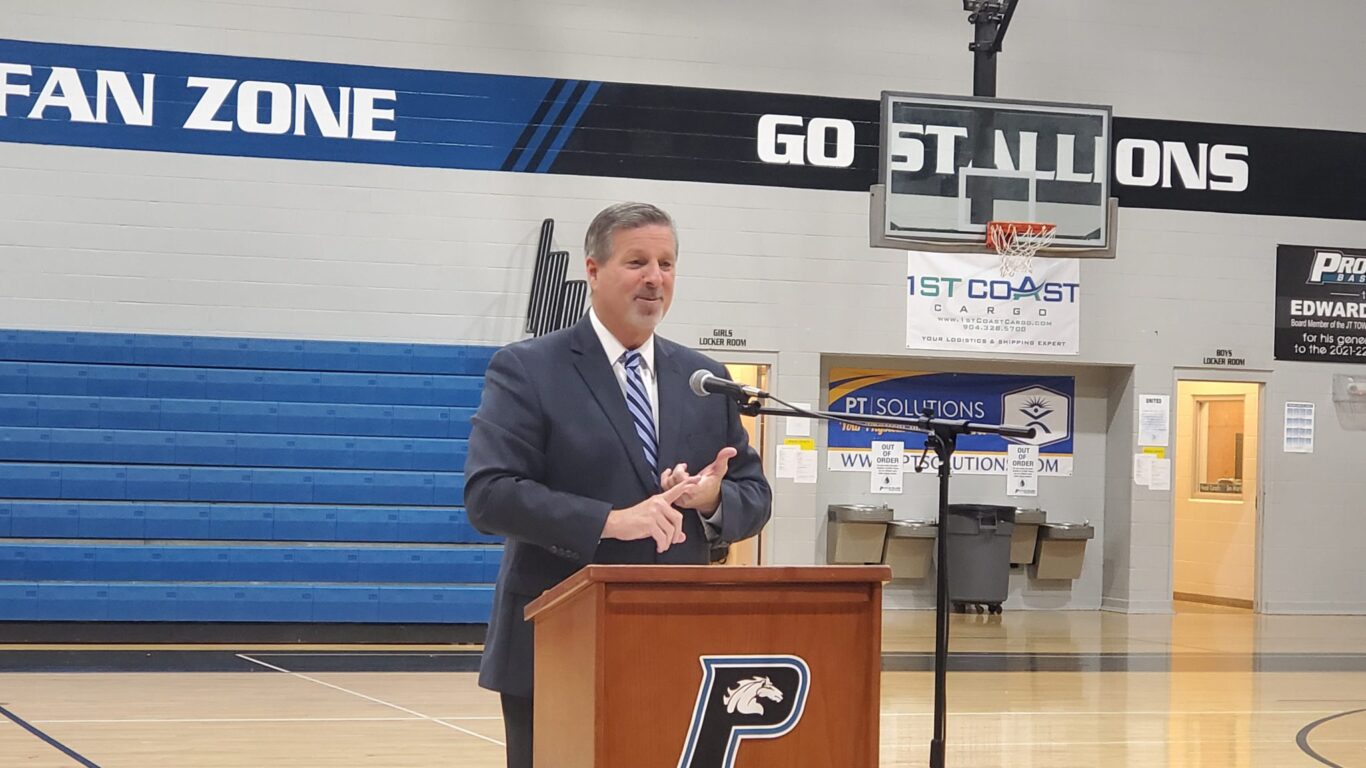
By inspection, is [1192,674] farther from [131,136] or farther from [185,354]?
[131,136]

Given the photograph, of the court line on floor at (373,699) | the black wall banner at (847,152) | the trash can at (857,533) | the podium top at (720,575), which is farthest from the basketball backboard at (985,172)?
the podium top at (720,575)

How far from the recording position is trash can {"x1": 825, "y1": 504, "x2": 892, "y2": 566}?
11867mm

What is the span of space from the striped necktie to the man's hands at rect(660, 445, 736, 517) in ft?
0.42

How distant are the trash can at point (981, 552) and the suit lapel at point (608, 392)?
959 centimetres

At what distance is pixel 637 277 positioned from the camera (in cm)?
251

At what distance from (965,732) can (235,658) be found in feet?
15.4

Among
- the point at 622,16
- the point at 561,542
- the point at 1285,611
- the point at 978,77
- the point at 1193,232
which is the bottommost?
the point at 1285,611

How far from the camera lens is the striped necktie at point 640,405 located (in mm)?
2559

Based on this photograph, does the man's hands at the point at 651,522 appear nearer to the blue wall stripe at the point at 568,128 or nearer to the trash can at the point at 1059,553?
the blue wall stripe at the point at 568,128

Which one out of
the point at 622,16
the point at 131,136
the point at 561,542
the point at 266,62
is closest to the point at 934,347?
the point at 622,16

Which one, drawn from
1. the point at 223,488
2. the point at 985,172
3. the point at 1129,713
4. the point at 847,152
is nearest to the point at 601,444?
the point at 1129,713

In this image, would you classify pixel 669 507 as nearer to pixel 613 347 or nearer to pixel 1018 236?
pixel 613 347

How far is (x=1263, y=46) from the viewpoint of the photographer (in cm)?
Answer: 1259

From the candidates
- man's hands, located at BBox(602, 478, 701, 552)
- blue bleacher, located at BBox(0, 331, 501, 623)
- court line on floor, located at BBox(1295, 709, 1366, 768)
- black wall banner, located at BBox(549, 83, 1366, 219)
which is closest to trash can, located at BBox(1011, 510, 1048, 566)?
black wall banner, located at BBox(549, 83, 1366, 219)
